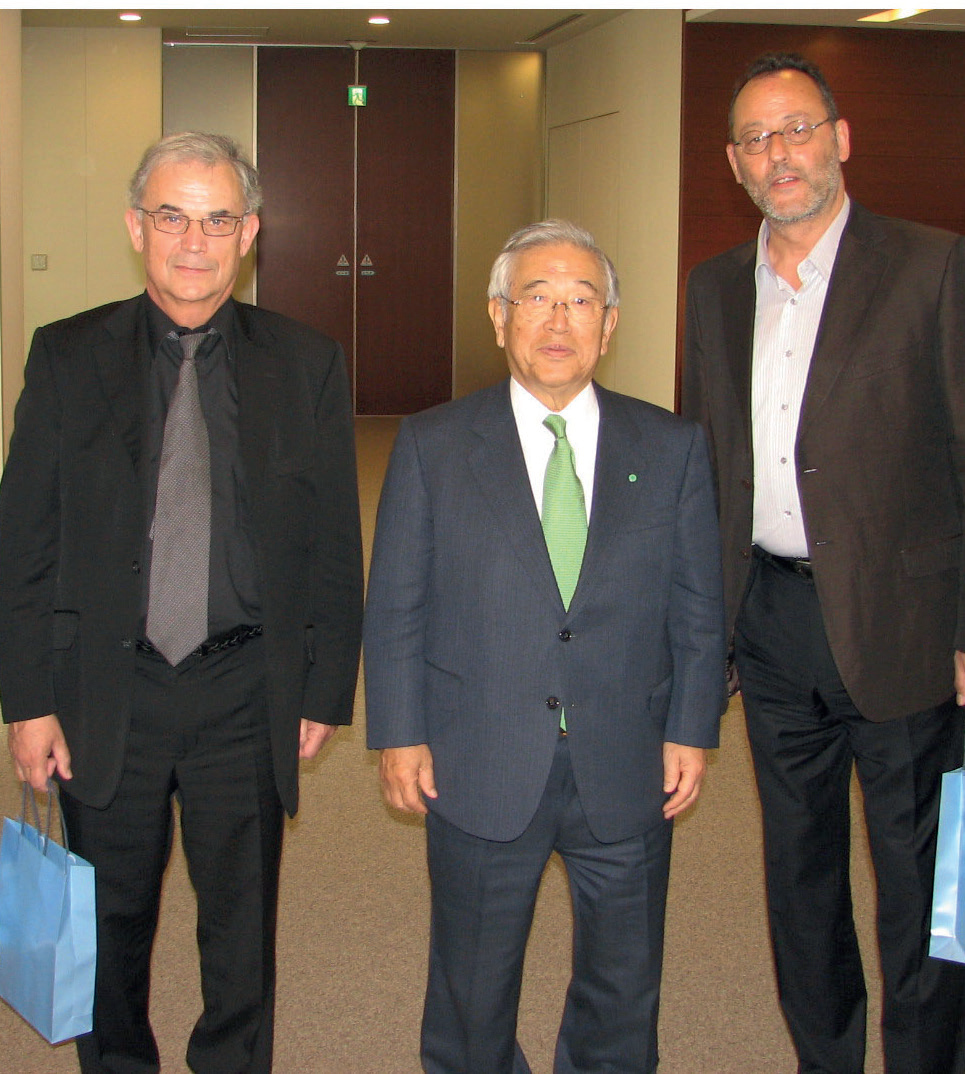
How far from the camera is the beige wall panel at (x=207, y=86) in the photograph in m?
13.4

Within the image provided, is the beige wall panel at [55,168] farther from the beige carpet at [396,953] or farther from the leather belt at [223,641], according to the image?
the leather belt at [223,641]

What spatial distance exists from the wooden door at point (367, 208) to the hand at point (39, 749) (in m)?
11.8

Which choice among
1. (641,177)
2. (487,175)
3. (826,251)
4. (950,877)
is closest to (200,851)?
(950,877)

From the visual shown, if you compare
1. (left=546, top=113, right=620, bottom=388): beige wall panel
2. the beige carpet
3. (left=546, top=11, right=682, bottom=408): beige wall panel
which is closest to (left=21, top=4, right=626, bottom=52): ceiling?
(left=546, top=11, right=682, bottom=408): beige wall panel

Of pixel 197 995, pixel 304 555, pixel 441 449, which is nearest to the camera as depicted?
pixel 441 449

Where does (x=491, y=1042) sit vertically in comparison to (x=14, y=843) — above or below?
below

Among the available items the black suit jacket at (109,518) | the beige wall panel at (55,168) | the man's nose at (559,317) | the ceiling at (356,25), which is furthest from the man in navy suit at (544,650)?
the beige wall panel at (55,168)

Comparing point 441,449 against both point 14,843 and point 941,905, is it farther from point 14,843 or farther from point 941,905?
point 941,905

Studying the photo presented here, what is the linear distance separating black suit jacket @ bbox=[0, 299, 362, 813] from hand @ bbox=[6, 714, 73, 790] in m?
0.02

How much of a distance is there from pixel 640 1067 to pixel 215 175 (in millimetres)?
1689

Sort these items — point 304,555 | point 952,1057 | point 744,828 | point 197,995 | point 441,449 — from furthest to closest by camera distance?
point 744,828 → point 197,995 → point 952,1057 → point 304,555 → point 441,449

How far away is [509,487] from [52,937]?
3.48ft

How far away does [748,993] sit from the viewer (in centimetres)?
306

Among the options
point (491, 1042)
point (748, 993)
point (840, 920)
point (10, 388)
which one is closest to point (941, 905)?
point (840, 920)
